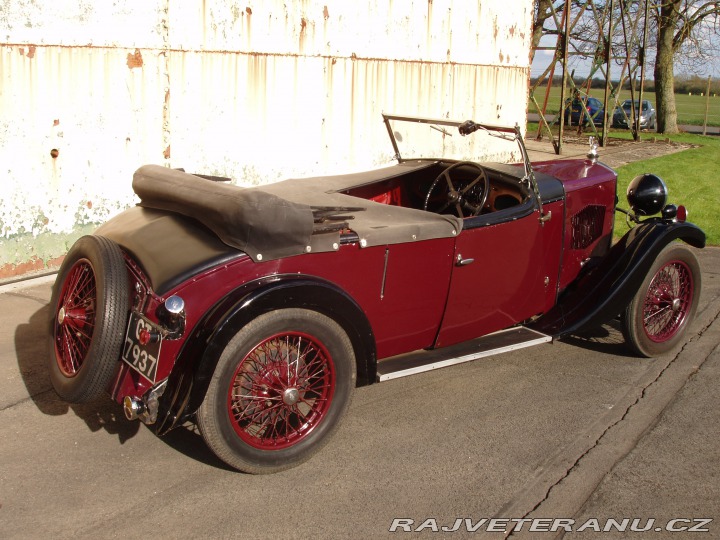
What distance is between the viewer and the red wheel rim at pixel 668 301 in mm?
5082

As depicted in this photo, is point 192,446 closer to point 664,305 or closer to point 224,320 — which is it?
point 224,320

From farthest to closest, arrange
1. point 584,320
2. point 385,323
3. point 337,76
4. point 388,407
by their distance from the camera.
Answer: point 337,76
point 584,320
point 388,407
point 385,323

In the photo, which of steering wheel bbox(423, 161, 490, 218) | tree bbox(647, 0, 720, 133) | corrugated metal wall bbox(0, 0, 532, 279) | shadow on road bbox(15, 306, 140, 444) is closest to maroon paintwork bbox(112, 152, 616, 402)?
steering wheel bbox(423, 161, 490, 218)

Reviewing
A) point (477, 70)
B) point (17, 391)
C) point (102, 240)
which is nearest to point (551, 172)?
point (102, 240)

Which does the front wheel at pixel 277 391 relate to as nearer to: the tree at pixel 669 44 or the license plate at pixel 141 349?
the license plate at pixel 141 349

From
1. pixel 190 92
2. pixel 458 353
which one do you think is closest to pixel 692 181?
pixel 190 92

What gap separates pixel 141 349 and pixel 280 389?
2.12 feet

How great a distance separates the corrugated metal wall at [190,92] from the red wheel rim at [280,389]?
3.82m

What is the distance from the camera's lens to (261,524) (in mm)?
3156

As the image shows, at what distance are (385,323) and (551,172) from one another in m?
1.94

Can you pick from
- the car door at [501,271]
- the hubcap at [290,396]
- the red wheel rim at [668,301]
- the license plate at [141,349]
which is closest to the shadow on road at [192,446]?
the hubcap at [290,396]

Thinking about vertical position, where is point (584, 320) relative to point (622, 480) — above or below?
above

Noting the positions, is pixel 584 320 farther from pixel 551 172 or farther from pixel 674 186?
pixel 674 186

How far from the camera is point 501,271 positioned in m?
4.47
